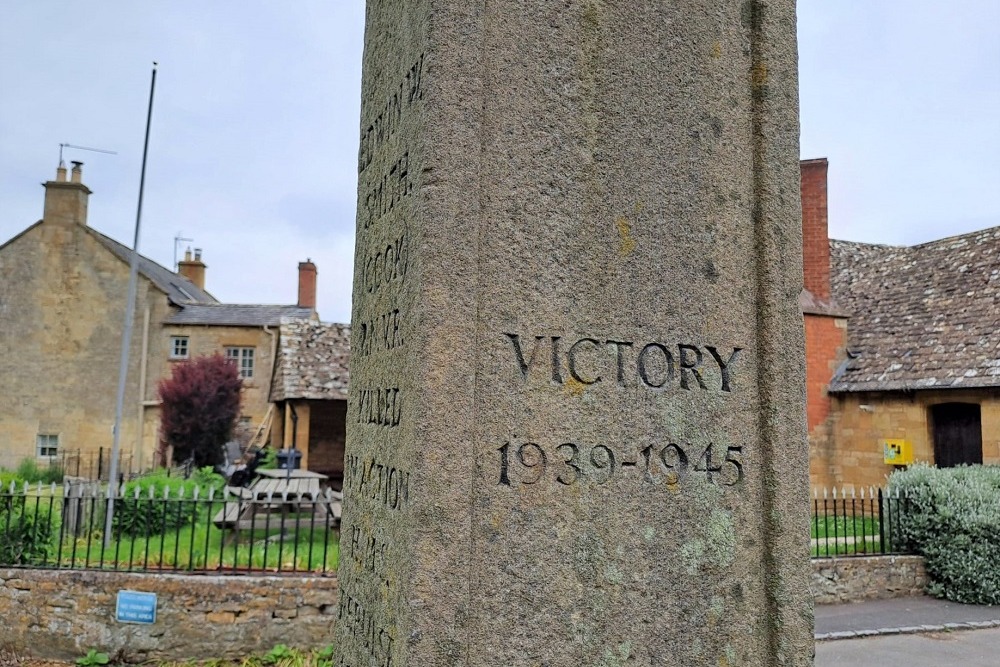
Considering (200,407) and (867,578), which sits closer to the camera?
(867,578)

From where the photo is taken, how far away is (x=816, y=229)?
1697 centimetres

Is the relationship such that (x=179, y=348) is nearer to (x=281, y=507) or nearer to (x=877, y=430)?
(x=281, y=507)

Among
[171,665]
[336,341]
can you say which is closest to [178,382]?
[336,341]

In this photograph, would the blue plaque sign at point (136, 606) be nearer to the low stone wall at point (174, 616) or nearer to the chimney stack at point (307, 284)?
the low stone wall at point (174, 616)

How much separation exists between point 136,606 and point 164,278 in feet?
85.2

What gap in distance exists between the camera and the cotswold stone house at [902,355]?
13977 millimetres

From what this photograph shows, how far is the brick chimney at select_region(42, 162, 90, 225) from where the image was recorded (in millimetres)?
25641

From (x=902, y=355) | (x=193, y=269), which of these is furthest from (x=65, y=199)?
(x=902, y=355)

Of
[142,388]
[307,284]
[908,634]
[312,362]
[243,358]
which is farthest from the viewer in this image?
[307,284]

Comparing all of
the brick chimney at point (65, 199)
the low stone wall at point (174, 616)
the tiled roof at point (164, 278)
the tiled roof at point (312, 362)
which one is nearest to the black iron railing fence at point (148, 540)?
the low stone wall at point (174, 616)

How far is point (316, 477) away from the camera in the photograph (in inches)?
525

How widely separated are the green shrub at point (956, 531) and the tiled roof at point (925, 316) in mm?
3781

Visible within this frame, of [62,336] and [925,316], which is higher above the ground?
[62,336]

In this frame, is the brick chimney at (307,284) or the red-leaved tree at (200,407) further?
the brick chimney at (307,284)
